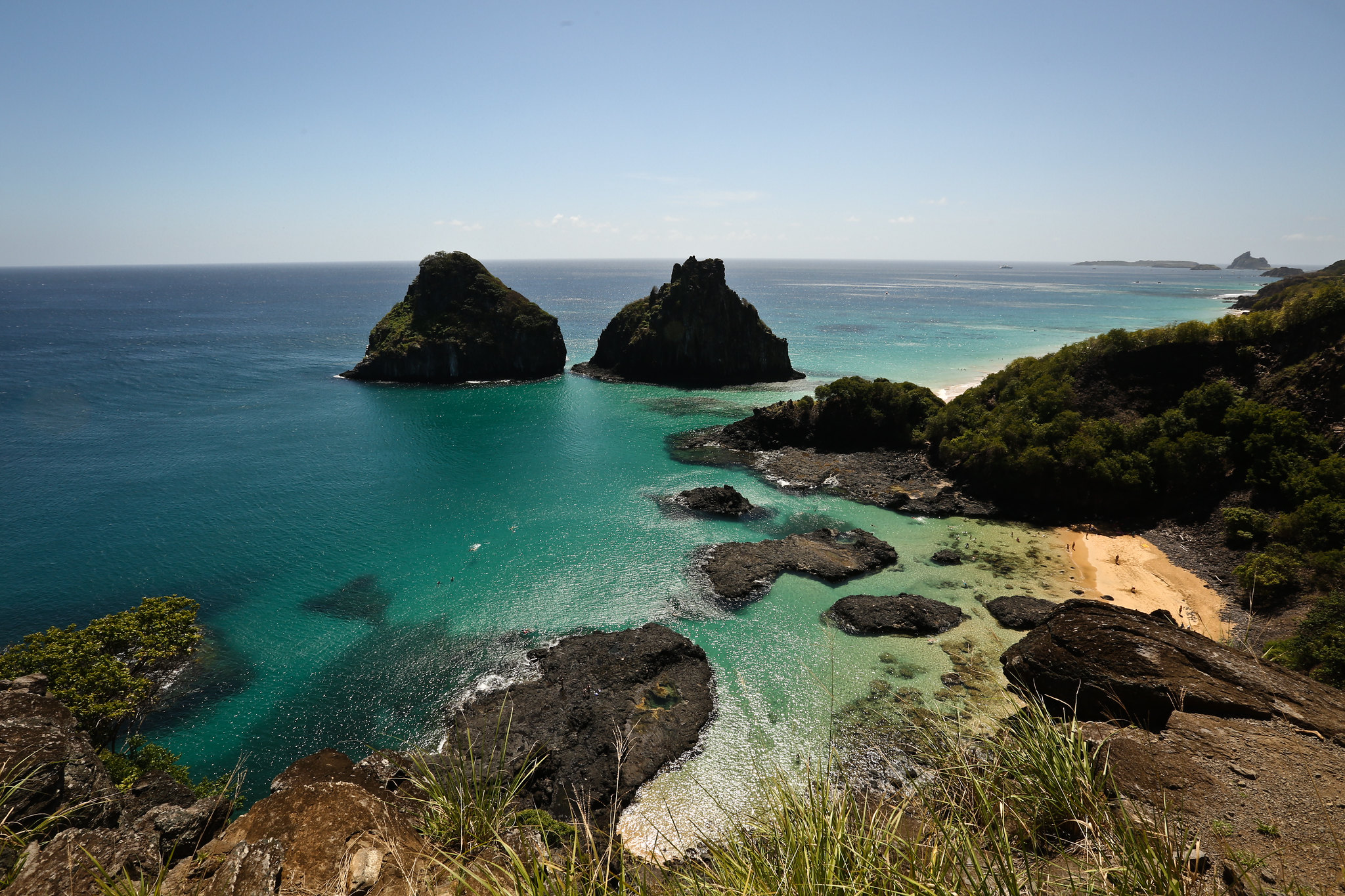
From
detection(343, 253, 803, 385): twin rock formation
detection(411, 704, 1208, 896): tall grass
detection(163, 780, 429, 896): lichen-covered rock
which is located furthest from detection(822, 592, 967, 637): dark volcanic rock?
detection(343, 253, 803, 385): twin rock formation

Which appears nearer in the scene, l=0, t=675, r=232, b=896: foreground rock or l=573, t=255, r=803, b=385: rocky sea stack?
l=0, t=675, r=232, b=896: foreground rock

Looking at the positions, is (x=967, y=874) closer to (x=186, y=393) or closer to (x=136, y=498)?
Result: (x=136, y=498)

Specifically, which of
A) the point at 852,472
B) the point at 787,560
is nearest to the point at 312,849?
the point at 787,560

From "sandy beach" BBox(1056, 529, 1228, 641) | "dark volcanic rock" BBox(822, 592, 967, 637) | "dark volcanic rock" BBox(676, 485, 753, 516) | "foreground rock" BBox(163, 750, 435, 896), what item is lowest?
"dark volcanic rock" BBox(822, 592, 967, 637)

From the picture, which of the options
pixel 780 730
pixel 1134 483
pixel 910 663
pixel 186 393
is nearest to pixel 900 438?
pixel 1134 483

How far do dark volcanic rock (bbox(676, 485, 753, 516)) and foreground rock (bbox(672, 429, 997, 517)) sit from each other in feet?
22.1

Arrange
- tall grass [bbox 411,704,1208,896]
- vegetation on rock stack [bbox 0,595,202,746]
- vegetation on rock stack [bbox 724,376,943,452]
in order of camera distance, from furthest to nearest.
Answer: vegetation on rock stack [bbox 724,376,943,452]
vegetation on rock stack [bbox 0,595,202,746]
tall grass [bbox 411,704,1208,896]

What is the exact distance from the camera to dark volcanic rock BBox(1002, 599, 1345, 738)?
50.0 feet

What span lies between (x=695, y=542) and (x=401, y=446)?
117 ft

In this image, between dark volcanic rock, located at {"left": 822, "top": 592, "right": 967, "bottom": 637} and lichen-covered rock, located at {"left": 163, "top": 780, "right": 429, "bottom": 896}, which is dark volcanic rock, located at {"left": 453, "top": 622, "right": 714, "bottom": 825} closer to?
lichen-covered rock, located at {"left": 163, "top": 780, "right": 429, "bottom": 896}

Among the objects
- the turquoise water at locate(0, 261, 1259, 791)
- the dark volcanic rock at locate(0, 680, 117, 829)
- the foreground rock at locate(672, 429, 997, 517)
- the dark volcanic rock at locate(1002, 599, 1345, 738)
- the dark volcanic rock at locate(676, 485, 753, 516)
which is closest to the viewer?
the dark volcanic rock at locate(0, 680, 117, 829)

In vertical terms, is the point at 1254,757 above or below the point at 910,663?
above

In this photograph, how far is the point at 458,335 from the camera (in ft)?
290

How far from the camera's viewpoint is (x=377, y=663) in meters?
27.9
